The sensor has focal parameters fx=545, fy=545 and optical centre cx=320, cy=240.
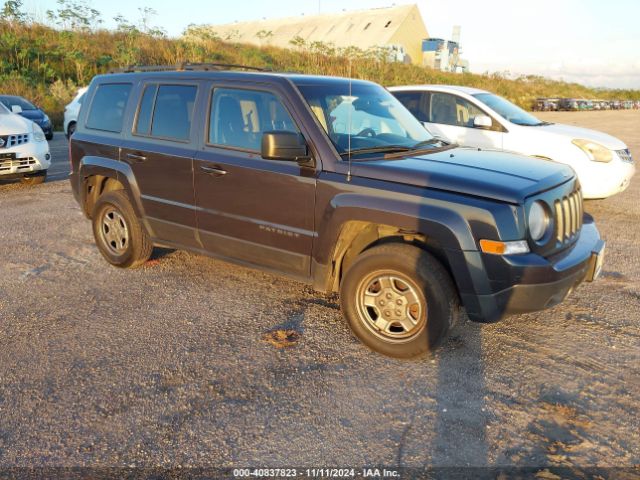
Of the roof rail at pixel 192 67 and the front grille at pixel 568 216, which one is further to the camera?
the roof rail at pixel 192 67

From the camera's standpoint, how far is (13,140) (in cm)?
932

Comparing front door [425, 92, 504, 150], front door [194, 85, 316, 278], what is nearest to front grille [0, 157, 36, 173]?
front door [194, 85, 316, 278]

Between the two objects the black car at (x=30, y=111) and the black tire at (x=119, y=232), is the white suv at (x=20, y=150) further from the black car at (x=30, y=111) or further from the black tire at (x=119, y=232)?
the black car at (x=30, y=111)

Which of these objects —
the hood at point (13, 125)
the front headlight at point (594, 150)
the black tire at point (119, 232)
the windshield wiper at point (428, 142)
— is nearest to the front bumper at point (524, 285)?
the windshield wiper at point (428, 142)

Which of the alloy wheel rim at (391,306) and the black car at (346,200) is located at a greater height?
the black car at (346,200)

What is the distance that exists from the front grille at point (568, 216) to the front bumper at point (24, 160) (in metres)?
8.90

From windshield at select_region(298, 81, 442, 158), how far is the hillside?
13677 mm

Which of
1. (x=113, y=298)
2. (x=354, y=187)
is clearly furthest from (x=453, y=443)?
(x=113, y=298)

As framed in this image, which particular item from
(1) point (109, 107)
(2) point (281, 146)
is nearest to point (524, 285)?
(2) point (281, 146)

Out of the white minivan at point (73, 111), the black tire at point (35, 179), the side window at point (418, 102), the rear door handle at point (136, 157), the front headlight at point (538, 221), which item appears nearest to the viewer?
the front headlight at point (538, 221)

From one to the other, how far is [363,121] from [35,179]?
8.14 m

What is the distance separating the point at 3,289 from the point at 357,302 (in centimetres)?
335

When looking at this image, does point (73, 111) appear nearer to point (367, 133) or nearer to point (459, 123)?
point (459, 123)

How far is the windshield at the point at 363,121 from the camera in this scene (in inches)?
160
